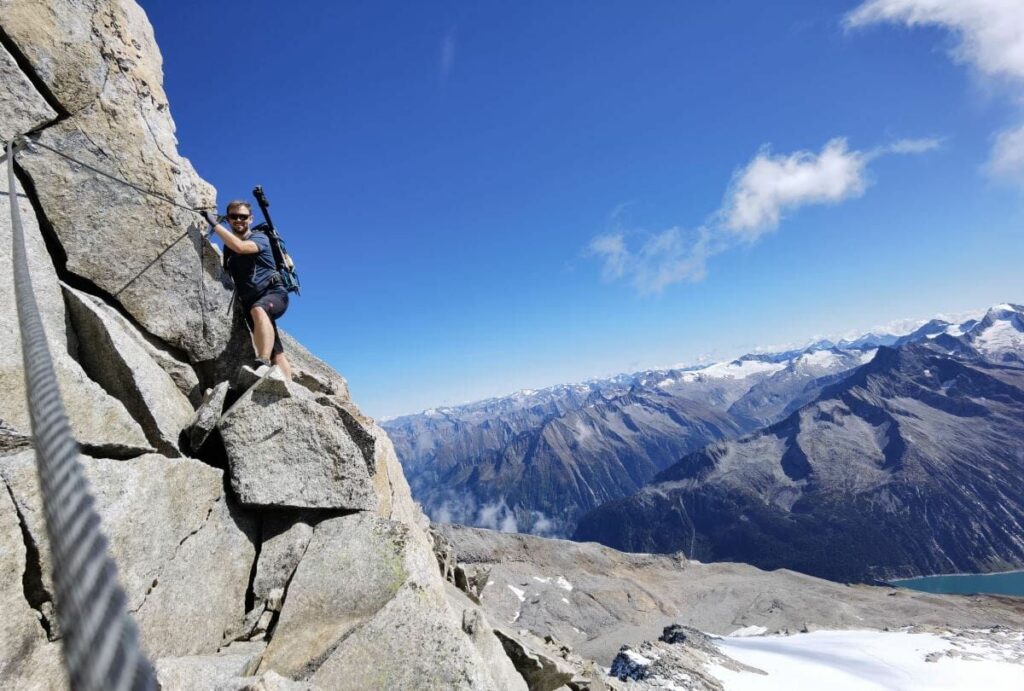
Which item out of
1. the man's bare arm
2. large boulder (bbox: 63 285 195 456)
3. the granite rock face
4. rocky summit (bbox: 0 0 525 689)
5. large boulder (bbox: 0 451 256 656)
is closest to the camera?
large boulder (bbox: 0 451 256 656)

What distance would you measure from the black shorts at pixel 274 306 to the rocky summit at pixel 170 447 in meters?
1.08

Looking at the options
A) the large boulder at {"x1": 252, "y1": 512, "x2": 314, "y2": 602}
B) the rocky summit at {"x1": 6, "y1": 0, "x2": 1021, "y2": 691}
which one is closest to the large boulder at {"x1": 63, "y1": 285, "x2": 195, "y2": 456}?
the rocky summit at {"x1": 6, "y1": 0, "x2": 1021, "y2": 691}

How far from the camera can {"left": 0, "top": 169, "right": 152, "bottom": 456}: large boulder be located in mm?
8832

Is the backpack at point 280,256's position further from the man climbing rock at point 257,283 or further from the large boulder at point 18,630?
the large boulder at point 18,630

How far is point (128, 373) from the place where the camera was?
10852mm

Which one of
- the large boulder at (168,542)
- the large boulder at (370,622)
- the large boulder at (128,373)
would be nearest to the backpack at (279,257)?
the large boulder at (128,373)

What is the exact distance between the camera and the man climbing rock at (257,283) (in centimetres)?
1345

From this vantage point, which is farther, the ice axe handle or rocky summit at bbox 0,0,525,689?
the ice axe handle

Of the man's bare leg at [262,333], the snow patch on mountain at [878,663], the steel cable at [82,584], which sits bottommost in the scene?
the snow patch on mountain at [878,663]

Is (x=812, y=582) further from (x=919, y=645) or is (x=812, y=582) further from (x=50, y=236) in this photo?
(x=50, y=236)

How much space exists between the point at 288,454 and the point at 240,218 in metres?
6.86

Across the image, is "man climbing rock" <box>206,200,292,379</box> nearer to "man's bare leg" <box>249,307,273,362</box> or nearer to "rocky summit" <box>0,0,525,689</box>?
"man's bare leg" <box>249,307,273,362</box>

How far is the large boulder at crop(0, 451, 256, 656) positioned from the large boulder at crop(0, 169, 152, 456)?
0.66 m

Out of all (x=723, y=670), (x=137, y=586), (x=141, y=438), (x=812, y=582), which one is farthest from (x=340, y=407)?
(x=812, y=582)
